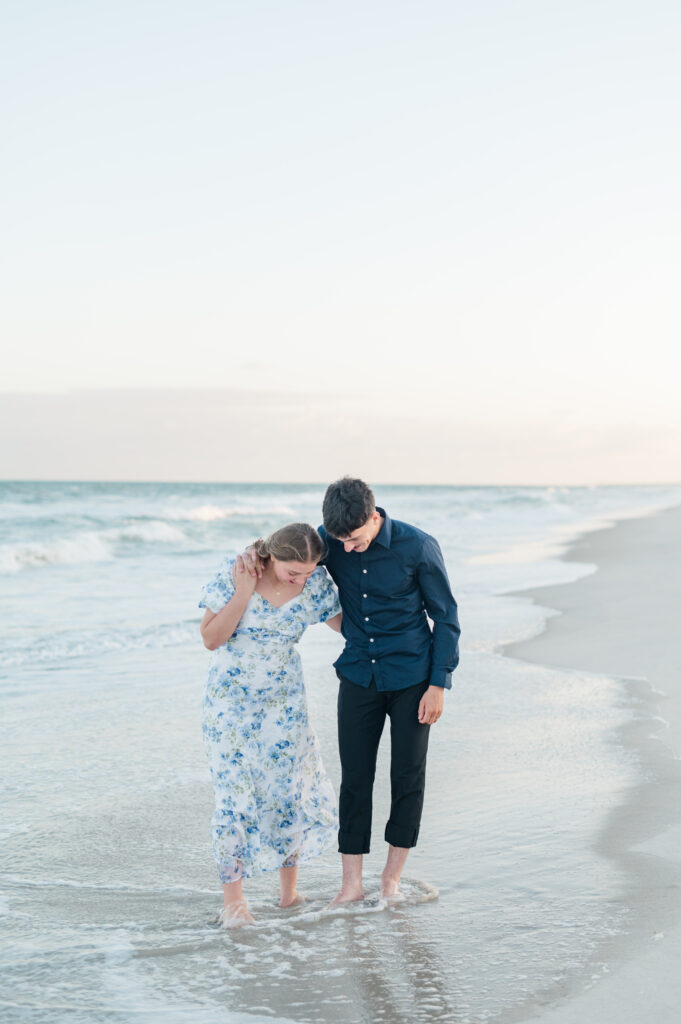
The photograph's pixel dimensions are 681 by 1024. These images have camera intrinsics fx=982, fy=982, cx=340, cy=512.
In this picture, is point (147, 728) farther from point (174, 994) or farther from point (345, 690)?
point (174, 994)

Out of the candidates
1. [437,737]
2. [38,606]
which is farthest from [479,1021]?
[38,606]

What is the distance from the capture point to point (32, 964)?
312cm

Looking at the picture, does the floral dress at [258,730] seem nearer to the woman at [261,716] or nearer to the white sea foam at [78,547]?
the woman at [261,716]

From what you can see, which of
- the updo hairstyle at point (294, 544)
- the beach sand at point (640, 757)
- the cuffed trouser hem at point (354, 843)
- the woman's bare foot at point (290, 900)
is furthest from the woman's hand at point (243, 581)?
the beach sand at point (640, 757)

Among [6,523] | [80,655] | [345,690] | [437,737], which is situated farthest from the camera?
[6,523]

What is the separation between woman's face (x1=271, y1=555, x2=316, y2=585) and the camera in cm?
347

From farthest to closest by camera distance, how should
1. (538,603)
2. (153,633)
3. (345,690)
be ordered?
(538,603) < (153,633) < (345,690)

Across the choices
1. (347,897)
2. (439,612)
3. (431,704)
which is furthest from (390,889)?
(439,612)

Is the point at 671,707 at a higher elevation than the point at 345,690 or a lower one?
lower

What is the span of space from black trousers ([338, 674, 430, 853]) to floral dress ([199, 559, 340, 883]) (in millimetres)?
172

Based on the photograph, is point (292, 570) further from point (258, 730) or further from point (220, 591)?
point (258, 730)

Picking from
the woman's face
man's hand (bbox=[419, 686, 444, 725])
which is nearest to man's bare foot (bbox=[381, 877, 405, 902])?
man's hand (bbox=[419, 686, 444, 725])

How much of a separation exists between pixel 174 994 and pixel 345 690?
4.09ft

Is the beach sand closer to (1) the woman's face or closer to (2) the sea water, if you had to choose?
(2) the sea water
